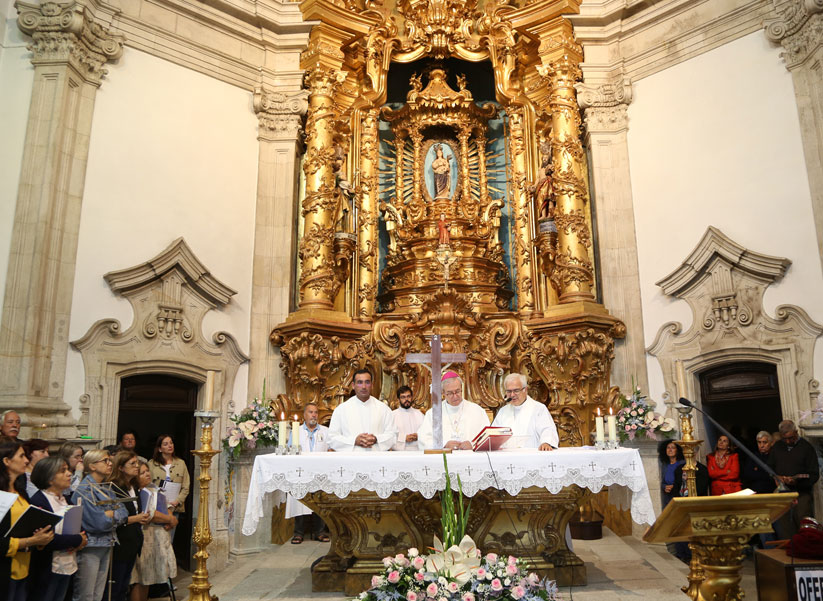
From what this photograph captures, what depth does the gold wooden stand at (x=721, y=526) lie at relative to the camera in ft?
9.96

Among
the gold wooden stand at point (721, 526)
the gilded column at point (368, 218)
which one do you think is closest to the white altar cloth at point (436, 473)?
the gold wooden stand at point (721, 526)

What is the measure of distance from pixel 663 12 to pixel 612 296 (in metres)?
4.73

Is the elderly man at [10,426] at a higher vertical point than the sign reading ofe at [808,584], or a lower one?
higher

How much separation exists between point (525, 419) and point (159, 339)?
222 inches

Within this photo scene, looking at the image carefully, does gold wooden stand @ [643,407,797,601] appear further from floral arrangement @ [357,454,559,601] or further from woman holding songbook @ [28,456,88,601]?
woman holding songbook @ [28,456,88,601]

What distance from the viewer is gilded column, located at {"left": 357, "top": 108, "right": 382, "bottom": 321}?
1193 cm

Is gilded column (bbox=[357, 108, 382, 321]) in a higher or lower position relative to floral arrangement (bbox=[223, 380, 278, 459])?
higher

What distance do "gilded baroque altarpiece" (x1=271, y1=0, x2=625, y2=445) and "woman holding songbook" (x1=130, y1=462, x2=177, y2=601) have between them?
374 cm

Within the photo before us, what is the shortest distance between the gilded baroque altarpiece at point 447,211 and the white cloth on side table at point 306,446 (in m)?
1.31

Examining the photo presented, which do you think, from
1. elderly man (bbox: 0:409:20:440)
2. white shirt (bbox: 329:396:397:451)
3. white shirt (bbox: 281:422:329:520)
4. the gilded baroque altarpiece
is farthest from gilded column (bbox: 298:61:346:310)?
elderly man (bbox: 0:409:20:440)

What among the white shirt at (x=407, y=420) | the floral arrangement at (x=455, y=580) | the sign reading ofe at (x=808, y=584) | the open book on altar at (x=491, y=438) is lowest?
the sign reading ofe at (x=808, y=584)

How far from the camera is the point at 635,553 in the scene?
8414 millimetres

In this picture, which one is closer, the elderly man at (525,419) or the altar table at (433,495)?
the altar table at (433,495)

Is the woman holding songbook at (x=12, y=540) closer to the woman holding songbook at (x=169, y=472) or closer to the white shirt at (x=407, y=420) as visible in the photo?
the woman holding songbook at (x=169, y=472)
